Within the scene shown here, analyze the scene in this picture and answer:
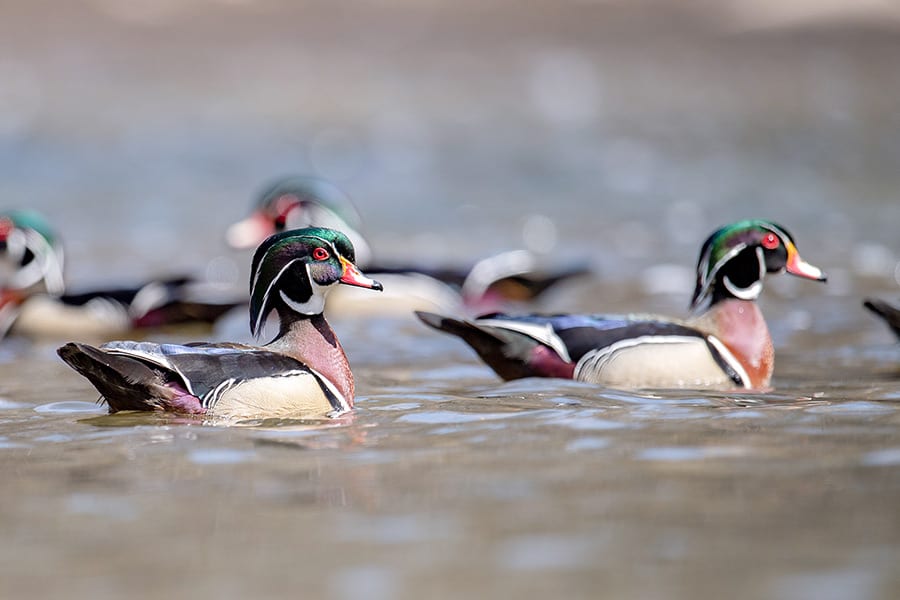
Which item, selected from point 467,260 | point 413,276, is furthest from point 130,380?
point 467,260

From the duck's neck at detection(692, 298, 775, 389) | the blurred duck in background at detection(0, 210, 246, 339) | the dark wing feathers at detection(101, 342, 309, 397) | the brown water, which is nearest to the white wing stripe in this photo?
the brown water

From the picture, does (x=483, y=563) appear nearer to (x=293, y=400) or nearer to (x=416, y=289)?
(x=293, y=400)

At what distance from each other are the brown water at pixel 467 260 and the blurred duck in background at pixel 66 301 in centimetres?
22

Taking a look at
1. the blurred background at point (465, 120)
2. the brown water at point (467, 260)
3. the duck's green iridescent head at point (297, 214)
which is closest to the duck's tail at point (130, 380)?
the brown water at point (467, 260)

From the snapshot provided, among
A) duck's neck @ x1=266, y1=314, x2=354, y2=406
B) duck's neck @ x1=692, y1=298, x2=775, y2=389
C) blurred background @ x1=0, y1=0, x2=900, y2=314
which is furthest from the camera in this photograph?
blurred background @ x1=0, y1=0, x2=900, y2=314

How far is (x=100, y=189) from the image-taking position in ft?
52.1

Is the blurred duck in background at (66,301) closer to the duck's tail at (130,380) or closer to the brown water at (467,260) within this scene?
the brown water at (467,260)

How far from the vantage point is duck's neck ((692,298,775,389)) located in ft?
21.5

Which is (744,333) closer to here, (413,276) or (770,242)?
(770,242)

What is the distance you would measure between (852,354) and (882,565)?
441 centimetres

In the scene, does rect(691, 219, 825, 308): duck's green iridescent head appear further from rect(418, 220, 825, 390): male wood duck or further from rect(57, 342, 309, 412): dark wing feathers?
rect(57, 342, 309, 412): dark wing feathers

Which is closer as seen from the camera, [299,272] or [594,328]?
[299,272]

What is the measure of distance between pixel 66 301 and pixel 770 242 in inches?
186

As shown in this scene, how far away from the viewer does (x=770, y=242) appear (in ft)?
22.1
